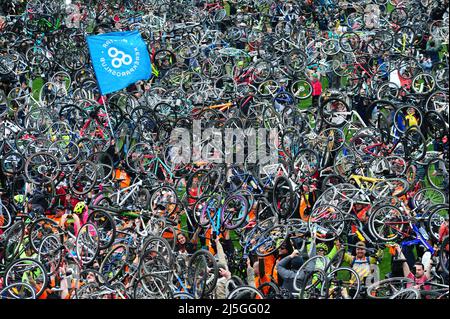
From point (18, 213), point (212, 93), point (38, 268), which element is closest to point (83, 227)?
point (38, 268)

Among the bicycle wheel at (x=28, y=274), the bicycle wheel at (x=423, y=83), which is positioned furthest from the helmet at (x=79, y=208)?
the bicycle wheel at (x=423, y=83)

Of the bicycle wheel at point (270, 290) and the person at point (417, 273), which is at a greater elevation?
the person at point (417, 273)

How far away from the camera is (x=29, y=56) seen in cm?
2156

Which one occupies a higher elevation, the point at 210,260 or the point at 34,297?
the point at 210,260

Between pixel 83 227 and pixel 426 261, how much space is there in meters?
6.71

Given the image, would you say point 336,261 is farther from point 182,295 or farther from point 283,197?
point 182,295

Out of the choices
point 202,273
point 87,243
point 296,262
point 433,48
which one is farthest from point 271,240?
point 433,48

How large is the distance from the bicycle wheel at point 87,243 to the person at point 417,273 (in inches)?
234

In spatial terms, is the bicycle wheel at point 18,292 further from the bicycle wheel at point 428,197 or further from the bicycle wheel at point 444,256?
the bicycle wheel at point 428,197

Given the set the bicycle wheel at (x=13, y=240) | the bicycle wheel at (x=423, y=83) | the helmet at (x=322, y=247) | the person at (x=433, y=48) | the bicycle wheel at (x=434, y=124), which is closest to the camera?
the helmet at (x=322, y=247)

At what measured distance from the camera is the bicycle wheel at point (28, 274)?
1326cm

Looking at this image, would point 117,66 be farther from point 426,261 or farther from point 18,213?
point 426,261

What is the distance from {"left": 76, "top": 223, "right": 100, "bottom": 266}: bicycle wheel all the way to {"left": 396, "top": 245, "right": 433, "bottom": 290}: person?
5939mm

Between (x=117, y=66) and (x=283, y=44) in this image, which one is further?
(x=283, y=44)
